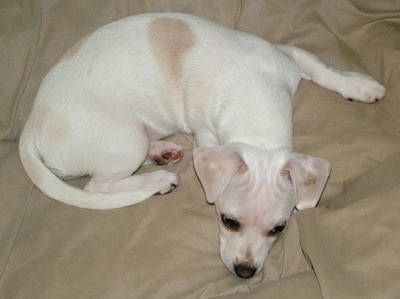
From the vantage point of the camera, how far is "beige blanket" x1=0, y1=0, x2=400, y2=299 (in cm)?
274

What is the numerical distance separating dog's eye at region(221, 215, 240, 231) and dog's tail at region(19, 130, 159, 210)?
1.50 feet

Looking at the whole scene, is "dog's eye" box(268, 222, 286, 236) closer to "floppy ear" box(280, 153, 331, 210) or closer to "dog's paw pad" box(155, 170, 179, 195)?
"floppy ear" box(280, 153, 331, 210)

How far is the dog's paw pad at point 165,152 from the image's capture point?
3.36m

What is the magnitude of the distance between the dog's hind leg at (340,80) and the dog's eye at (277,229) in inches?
38.3

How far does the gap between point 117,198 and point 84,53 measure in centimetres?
80

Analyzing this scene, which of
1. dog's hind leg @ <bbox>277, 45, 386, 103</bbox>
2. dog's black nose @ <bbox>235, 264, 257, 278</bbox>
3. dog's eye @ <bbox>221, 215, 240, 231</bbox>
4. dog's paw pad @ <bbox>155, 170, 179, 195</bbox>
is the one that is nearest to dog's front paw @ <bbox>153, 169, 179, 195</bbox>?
dog's paw pad @ <bbox>155, 170, 179, 195</bbox>

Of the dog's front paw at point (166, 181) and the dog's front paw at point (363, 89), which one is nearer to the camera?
the dog's front paw at point (166, 181)

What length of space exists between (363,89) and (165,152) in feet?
3.91

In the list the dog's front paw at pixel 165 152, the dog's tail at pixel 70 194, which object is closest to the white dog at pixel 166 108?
the dog's tail at pixel 70 194

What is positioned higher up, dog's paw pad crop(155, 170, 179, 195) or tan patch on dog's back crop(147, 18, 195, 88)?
A: tan patch on dog's back crop(147, 18, 195, 88)

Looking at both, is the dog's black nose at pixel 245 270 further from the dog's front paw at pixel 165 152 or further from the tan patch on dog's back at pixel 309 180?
the dog's front paw at pixel 165 152

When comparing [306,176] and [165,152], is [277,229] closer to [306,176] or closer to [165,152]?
[306,176]

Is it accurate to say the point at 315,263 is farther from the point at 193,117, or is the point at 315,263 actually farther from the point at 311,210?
the point at 193,117

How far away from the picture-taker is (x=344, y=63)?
3516 mm
